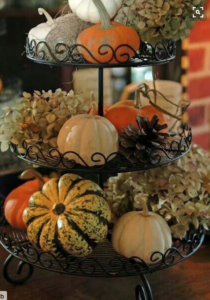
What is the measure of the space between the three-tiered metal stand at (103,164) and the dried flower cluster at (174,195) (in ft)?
0.16

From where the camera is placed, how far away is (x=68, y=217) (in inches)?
46.8

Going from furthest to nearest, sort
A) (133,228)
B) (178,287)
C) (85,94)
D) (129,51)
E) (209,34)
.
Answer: (209,34) → (85,94) → (178,287) → (133,228) → (129,51)

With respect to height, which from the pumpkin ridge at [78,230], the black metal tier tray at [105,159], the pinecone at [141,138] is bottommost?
the pumpkin ridge at [78,230]

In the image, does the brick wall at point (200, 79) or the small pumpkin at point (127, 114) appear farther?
the brick wall at point (200, 79)

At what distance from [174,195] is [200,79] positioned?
750 mm

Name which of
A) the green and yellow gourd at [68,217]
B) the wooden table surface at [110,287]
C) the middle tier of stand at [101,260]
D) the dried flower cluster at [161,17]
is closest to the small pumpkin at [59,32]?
the dried flower cluster at [161,17]

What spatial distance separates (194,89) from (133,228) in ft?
2.83

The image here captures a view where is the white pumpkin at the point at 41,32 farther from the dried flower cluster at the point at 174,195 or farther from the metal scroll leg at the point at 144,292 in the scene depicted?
the metal scroll leg at the point at 144,292

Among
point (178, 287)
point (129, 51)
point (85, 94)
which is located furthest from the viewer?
point (85, 94)

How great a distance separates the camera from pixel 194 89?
1981 mm

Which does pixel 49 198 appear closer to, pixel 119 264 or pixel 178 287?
pixel 119 264

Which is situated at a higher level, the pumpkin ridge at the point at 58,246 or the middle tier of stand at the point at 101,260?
the pumpkin ridge at the point at 58,246

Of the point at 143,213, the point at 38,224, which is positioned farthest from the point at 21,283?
the point at 143,213

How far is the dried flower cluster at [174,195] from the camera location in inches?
52.5
